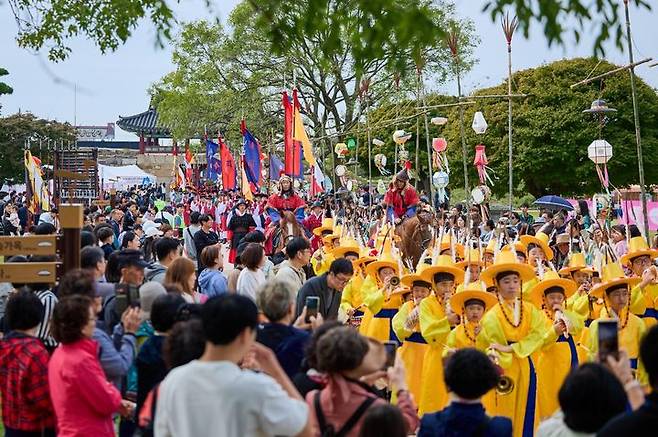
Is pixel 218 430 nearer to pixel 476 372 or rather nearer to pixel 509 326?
pixel 476 372

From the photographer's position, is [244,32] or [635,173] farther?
[244,32]

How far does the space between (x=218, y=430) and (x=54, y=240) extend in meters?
3.57

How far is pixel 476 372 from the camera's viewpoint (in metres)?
4.81

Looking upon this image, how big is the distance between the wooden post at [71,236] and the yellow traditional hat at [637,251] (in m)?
5.27

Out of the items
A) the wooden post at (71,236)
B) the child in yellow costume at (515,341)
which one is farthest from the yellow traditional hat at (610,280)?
the wooden post at (71,236)

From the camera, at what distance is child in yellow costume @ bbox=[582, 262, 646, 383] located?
326 inches

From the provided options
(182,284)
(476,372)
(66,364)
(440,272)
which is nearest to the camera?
(476,372)

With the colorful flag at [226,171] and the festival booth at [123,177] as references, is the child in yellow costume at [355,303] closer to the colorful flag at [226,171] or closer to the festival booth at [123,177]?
the colorful flag at [226,171]

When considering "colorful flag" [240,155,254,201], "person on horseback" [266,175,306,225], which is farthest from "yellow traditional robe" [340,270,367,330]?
"colorful flag" [240,155,254,201]

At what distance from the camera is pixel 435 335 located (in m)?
8.18

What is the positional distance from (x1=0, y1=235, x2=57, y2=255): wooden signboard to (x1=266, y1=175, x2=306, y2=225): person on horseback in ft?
33.8

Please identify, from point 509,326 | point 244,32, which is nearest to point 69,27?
point 509,326

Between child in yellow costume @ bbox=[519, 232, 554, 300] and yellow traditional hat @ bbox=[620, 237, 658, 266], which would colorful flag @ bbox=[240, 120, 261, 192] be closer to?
child in yellow costume @ bbox=[519, 232, 554, 300]

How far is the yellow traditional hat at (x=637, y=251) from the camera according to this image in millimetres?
9906
